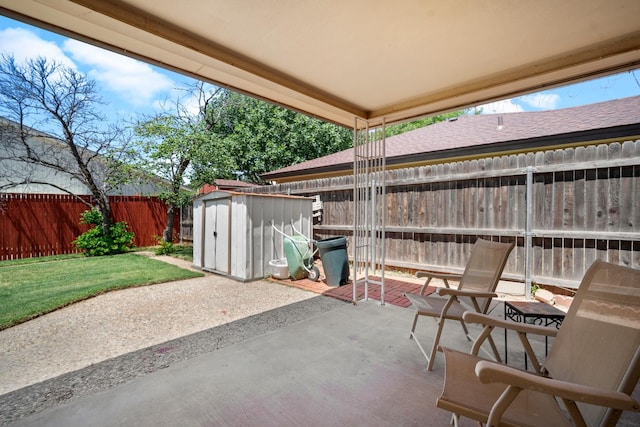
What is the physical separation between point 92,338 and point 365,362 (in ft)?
10.4

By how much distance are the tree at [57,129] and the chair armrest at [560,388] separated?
38.2ft

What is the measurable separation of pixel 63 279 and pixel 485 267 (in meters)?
7.64

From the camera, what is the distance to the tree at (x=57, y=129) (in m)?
8.88

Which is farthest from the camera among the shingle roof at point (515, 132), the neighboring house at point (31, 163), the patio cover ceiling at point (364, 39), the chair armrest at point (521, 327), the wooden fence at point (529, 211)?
the neighboring house at point (31, 163)

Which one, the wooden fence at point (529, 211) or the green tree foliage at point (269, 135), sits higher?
the green tree foliage at point (269, 135)

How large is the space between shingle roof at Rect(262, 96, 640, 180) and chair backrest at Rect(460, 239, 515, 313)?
4.30m

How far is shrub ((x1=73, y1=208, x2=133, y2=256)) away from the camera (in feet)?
30.9

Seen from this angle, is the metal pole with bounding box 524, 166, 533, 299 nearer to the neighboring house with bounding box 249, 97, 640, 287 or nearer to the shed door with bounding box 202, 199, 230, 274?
the neighboring house with bounding box 249, 97, 640, 287

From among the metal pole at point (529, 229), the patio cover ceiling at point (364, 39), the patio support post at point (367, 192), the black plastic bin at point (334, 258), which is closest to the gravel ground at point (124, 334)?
the black plastic bin at point (334, 258)

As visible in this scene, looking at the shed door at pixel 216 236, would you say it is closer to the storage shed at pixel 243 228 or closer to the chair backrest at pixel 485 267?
the storage shed at pixel 243 228

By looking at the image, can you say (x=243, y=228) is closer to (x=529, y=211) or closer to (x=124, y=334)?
(x=124, y=334)

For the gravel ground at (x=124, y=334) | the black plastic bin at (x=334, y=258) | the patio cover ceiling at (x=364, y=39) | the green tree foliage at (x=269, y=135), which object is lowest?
the gravel ground at (x=124, y=334)

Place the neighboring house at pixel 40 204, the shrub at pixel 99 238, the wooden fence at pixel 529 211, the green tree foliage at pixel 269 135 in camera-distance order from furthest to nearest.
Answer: the green tree foliage at pixel 269 135 < the shrub at pixel 99 238 < the neighboring house at pixel 40 204 < the wooden fence at pixel 529 211

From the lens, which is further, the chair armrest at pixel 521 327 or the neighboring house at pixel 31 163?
the neighboring house at pixel 31 163
